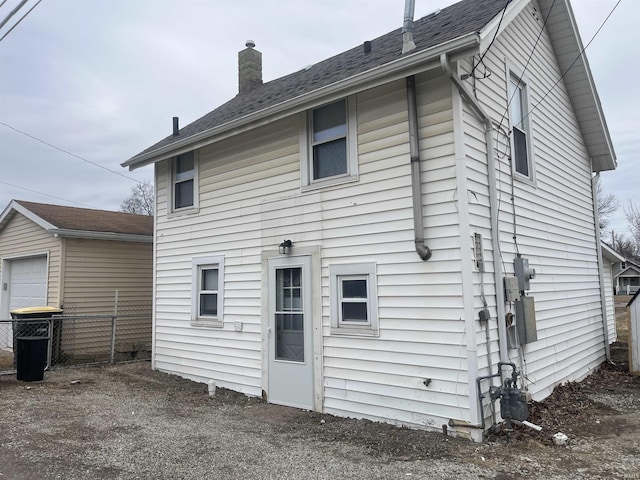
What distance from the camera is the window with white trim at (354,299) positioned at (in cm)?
597

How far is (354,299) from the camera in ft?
20.4

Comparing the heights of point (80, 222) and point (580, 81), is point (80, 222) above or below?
below

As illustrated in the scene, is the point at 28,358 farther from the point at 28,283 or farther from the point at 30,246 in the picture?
the point at 28,283

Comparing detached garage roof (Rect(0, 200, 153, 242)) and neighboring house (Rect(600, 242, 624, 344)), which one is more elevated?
detached garage roof (Rect(0, 200, 153, 242))

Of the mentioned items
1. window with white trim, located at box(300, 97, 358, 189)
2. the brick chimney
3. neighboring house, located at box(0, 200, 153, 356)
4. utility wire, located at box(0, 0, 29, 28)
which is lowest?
neighboring house, located at box(0, 200, 153, 356)

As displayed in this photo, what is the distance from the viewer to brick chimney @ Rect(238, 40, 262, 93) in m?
12.3

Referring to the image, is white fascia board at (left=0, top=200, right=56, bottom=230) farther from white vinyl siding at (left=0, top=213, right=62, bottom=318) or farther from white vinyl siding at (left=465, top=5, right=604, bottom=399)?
white vinyl siding at (left=465, top=5, right=604, bottom=399)

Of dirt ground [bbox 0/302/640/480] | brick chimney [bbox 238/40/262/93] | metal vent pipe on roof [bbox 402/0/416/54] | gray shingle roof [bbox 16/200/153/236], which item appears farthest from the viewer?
brick chimney [bbox 238/40/262/93]

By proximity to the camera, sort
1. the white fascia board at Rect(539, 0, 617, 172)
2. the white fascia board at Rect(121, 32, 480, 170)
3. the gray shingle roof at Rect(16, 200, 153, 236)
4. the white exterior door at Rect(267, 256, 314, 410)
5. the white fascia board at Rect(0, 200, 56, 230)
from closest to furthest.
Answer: the white fascia board at Rect(121, 32, 480, 170), the white exterior door at Rect(267, 256, 314, 410), the white fascia board at Rect(539, 0, 617, 172), the white fascia board at Rect(0, 200, 56, 230), the gray shingle roof at Rect(16, 200, 153, 236)

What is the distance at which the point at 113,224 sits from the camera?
13281 mm

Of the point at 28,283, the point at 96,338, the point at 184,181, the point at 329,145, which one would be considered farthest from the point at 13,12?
the point at 28,283

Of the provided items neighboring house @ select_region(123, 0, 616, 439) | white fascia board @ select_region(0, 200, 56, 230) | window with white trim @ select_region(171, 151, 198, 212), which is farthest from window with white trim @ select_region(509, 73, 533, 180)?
white fascia board @ select_region(0, 200, 56, 230)

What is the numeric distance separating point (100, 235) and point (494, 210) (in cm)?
986

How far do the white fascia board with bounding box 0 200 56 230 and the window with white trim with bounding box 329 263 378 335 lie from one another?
8.44 metres
